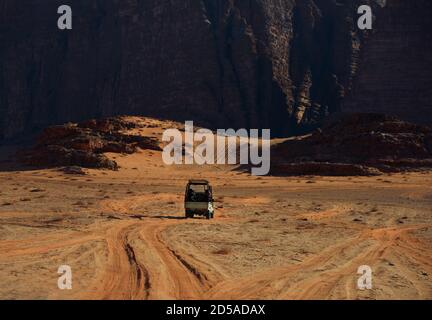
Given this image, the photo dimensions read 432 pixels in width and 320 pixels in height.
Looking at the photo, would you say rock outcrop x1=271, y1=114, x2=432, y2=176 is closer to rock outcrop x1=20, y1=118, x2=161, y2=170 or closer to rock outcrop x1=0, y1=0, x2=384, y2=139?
rock outcrop x1=20, y1=118, x2=161, y2=170

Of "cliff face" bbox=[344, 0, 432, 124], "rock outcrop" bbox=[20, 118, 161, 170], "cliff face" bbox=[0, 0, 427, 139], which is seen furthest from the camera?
"cliff face" bbox=[0, 0, 427, 139]

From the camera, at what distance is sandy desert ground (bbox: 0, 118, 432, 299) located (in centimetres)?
1114

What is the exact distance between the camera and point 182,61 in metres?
77.8

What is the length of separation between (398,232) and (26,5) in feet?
286

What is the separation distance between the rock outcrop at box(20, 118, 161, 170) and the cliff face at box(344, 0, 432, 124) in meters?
25.2

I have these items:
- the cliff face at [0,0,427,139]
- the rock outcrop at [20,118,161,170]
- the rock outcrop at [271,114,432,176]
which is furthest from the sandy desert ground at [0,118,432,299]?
the cliff face at [0,0,427,139]

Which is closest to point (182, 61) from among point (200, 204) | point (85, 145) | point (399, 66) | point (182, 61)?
point (182, 61)

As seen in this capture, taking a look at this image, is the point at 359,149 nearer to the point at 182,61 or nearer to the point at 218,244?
the point at 218,244

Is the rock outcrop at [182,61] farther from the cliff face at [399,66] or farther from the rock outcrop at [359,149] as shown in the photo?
the rock outcrop at [359,149]

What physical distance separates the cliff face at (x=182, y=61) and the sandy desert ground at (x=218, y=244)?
141ft

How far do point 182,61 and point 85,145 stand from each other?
102ft
